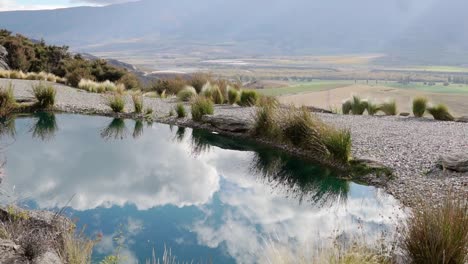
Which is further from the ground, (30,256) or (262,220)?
(30,256)

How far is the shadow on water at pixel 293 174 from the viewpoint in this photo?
6.09 m

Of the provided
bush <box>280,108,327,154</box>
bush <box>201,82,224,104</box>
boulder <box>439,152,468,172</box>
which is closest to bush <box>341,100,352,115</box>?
bush <box>201,82,224,104</box>

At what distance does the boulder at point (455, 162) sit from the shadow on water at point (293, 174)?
1.35 meters

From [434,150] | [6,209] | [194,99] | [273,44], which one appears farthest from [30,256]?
[273,44]

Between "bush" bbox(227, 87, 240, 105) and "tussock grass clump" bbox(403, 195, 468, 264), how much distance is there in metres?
10.8

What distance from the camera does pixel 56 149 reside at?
8.13 meters

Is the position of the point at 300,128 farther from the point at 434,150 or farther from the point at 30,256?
the point at 30,256

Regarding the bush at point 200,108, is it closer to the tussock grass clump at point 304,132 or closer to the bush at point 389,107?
the tussock grass clump at point 304,132

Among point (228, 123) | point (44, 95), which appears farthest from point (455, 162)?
point (44, 95)

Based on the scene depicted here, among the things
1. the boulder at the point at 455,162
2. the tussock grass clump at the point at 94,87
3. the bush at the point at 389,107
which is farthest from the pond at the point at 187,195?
the tussock grass clump at the point at 94,87

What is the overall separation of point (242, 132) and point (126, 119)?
3.29m

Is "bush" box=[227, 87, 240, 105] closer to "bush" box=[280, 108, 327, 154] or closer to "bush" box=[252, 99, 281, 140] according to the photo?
"bush" box=[252, 99, 281, 140]

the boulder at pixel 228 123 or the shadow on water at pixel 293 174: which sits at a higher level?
the boulder at pixel 228 123

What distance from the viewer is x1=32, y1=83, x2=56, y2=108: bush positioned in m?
11.6
